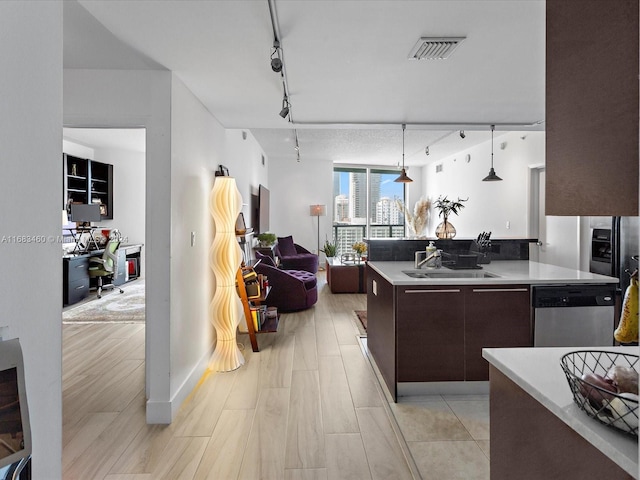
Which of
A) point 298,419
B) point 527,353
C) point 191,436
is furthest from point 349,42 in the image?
point 191,436

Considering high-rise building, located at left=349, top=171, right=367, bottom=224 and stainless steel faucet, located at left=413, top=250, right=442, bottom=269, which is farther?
high-rise building, located at left=349, top=171, right=367, bottom=224

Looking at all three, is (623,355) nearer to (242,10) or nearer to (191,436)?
(242,10)

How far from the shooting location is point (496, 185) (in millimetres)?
6645

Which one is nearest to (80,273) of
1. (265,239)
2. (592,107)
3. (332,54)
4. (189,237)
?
(265,239)

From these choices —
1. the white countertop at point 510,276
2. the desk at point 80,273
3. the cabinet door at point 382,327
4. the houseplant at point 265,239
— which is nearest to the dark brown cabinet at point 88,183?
the desk at point 80,273

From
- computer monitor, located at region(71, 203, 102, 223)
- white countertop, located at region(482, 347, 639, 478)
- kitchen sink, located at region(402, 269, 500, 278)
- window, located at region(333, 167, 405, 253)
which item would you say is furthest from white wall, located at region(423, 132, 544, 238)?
computer monitor, located at region(71, 203, 102, 223)

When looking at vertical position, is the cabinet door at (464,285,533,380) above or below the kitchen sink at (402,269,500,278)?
below

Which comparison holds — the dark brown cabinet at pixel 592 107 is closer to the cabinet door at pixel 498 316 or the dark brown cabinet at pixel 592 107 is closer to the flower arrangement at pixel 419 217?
the cabinet door at pixel 498 316

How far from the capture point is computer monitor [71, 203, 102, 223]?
661cm

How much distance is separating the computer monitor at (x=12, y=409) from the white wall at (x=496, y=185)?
233 inches

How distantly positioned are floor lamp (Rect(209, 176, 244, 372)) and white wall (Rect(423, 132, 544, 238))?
433 centimetres

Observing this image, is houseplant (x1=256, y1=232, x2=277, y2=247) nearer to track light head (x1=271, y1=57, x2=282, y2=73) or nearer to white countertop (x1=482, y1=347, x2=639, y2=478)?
track light head (x1=271, y1=57, x2=282, y2=73)

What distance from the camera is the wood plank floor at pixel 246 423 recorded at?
2109 millimetres

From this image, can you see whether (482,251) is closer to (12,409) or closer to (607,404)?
(607,404)
